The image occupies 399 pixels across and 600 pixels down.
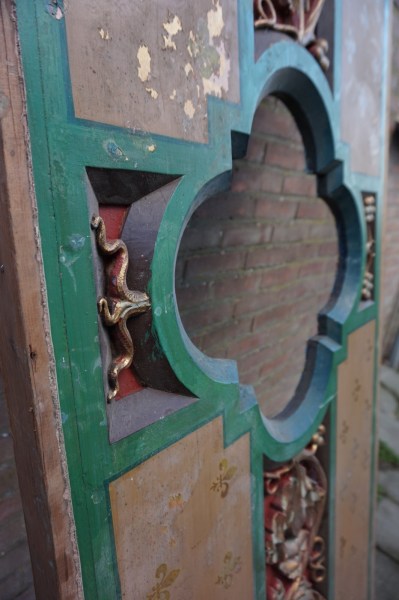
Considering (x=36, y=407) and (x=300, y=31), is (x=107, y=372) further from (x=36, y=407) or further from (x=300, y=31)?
(x=300, y=31)

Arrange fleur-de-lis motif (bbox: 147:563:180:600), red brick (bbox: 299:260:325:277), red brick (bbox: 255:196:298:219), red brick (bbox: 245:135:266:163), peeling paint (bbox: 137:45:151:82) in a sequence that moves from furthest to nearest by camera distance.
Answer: red brick (bbox: 299:260:325:277), red brick (bbox: 255:196:298:219), red brick (bbox: 245:135:266:163), fleur-de-lis motif (bbox: 147:563:180:600), peeling paint (bbox: 137:45:151:82)

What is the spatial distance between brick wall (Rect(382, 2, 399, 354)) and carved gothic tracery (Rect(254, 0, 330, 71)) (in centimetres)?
155

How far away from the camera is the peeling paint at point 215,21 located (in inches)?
22.7

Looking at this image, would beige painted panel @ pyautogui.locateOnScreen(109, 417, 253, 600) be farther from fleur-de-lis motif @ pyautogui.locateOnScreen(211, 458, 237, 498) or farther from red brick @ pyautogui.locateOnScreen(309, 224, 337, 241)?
red brick @ pyautogui.locateOnScreen(309, 224, 337, 241)

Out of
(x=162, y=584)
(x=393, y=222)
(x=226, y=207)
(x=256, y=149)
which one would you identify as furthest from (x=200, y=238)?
(x=393, y=222)

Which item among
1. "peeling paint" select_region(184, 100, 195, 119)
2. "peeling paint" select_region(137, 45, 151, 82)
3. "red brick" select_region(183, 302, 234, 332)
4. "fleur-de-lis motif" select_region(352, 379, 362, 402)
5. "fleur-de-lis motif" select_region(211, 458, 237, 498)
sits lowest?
"fleur-de-lis motif" select_region(352, 379, 362, 402)

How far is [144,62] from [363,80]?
805 mm

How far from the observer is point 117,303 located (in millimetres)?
511

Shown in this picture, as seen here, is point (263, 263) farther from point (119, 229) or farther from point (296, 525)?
point (119, 229)

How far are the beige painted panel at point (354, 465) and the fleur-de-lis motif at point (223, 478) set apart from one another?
0.52 metres

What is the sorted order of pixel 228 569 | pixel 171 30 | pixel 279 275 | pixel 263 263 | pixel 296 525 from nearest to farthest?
1. pixel 171 30
2. pixel 228 569
3. pixel 296 525
4. pixel 263 263
5. pixel 279 275

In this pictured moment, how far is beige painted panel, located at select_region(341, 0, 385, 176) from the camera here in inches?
38.5

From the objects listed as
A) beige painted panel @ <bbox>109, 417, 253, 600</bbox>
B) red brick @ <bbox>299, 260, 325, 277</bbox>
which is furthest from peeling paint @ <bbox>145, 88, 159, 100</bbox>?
red brick @ <bbox>299, 260, 325, 277</bbox>

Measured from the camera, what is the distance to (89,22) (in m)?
0.44
